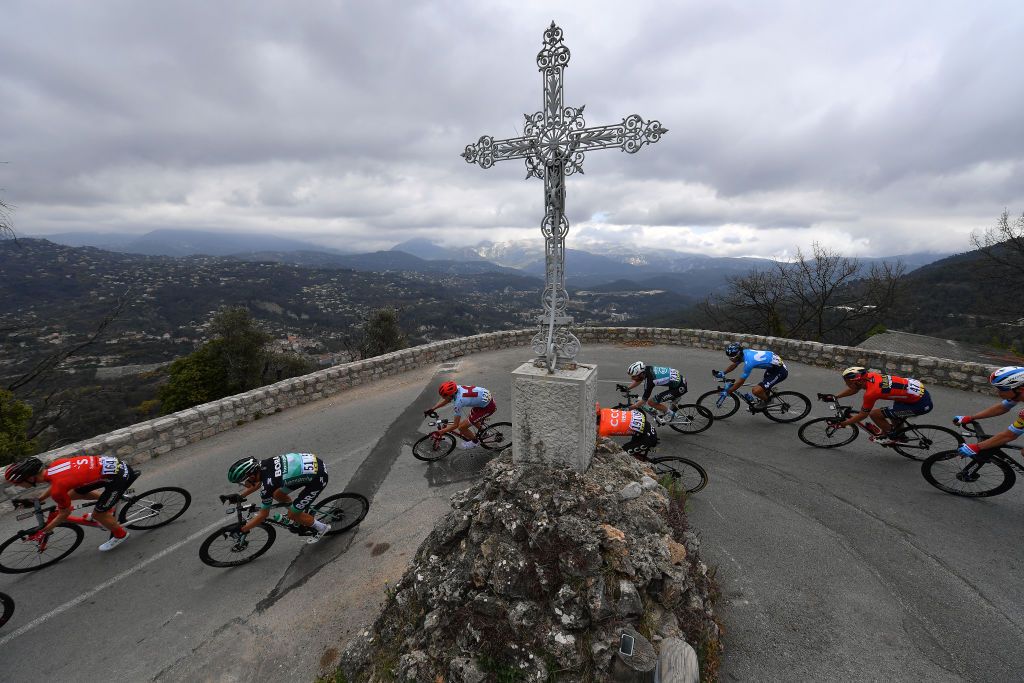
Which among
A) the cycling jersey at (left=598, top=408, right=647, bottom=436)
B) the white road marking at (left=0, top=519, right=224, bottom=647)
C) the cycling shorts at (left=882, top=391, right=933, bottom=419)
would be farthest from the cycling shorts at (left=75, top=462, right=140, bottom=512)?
the cycling shorts at (left=882, top=391, right=933, bottom=419)

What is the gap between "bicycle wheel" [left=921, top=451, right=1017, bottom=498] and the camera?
5008 millimetres

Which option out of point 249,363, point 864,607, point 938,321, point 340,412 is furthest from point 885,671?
point 938,321

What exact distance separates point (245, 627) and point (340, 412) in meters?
5.96

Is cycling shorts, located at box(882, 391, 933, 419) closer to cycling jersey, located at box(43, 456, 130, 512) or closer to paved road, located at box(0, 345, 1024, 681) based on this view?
paved road, located at box(0, 345, 1024, 681)

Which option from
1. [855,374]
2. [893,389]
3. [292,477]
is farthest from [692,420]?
[292,477]

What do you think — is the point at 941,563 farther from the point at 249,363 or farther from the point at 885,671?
the point at 249,363

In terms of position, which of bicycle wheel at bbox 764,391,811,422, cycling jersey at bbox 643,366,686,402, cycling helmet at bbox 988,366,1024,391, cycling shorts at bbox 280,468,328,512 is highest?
cycling helmet at bbox 988,366,1024,391

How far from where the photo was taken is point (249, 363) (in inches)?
837

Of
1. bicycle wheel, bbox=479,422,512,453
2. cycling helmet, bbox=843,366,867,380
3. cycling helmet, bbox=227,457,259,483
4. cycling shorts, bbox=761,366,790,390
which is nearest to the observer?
cycling helmet, bbox=227,457,259,483

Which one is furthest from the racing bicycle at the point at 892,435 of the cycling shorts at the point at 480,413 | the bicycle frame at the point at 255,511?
the bicycle frame at the point at 255,511

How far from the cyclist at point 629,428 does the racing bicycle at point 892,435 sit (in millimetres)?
3210

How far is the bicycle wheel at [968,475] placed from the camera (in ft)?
16.4

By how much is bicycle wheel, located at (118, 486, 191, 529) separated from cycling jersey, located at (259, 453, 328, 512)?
7.05 ft

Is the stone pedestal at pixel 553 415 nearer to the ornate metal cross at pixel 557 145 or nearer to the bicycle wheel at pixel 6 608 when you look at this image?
the ornate metal cross at pixel 557 145
